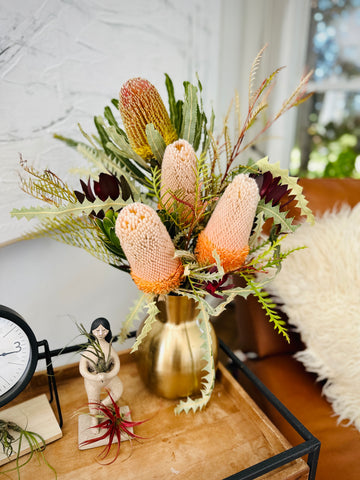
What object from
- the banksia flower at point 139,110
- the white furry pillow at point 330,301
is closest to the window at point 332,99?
the white furry pillow at point 330,301

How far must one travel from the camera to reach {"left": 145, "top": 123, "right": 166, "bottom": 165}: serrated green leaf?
1.68ft

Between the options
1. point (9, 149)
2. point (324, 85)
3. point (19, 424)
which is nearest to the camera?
point (19, 424)

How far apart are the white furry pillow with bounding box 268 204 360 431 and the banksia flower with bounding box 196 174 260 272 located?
13.1 inches

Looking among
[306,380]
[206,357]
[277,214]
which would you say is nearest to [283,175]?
[277,214]

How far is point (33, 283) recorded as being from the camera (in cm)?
86

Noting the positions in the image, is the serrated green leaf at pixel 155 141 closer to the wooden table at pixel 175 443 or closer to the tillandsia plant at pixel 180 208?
the tillandsia plant at pixel 180 208

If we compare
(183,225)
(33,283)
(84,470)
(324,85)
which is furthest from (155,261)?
(324,85)

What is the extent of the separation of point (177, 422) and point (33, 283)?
45 centimetres

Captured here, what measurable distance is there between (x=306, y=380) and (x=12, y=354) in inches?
24.3

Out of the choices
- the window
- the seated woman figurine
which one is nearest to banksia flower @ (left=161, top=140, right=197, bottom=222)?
the seated woman figurine

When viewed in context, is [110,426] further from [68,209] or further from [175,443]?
[68,209]

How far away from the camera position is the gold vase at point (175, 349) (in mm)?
630

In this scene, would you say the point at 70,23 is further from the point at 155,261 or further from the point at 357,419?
the point at 357,419

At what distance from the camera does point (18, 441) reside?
57 cm
